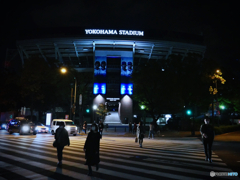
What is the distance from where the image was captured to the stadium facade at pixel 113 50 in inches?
2069

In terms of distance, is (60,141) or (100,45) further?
(100,45)

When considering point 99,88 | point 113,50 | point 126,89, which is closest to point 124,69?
point 126,89

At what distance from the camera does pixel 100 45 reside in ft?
186

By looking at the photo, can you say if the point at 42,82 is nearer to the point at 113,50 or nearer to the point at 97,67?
the point at 97,67

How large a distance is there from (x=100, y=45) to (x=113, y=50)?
3762mm

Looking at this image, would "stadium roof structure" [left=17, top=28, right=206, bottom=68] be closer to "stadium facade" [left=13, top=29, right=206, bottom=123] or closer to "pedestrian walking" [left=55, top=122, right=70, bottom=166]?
"stadium facade" [left=13, top=29, right=206, bottom=123]

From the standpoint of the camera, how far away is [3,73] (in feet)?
133

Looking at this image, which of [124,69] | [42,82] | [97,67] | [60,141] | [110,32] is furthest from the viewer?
[124,69]

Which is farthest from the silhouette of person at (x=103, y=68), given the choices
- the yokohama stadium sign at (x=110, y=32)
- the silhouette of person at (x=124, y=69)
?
the yokohama stadium sign at (x=110, y=32)

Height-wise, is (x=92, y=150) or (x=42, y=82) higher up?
(x=42, y=82)

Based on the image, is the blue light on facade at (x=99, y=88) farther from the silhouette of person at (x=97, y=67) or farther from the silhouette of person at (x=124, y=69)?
the silhouette of person at (x=124, y=69)

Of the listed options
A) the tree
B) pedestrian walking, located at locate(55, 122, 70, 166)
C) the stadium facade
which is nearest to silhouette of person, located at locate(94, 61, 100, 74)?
the stadium facade

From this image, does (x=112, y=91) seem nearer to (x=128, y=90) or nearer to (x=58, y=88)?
(x=128, y=90)

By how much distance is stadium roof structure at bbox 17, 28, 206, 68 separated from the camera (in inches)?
2067
